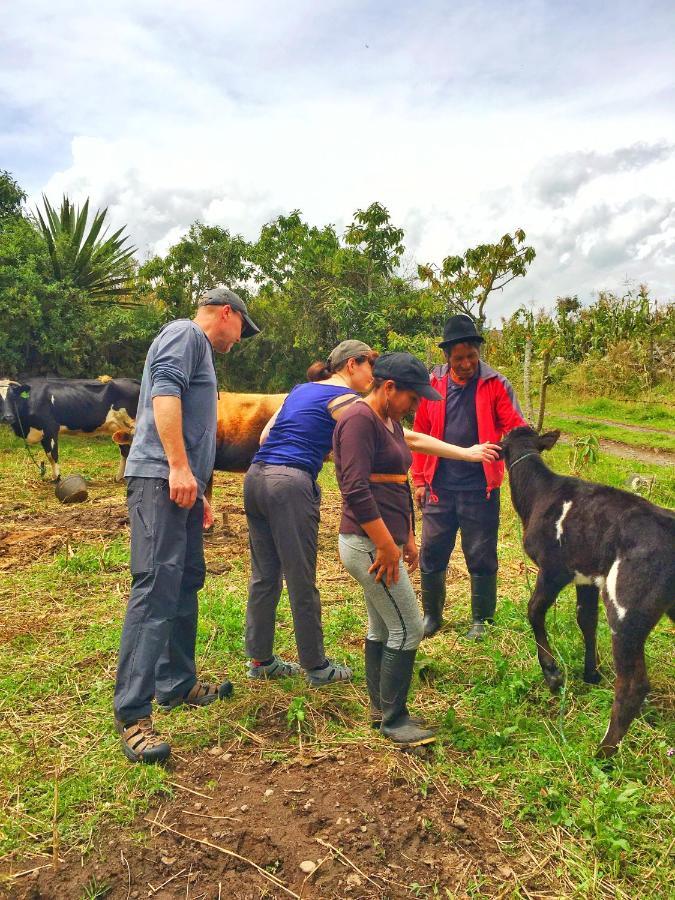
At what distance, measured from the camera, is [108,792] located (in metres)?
2.79

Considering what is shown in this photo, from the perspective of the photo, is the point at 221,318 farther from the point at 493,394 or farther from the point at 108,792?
the point at 108,792

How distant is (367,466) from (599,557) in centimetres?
134

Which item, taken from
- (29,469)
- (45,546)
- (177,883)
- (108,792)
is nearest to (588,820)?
(177,883)

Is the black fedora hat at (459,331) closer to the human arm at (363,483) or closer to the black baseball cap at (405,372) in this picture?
the black baseball cap at (405,372)

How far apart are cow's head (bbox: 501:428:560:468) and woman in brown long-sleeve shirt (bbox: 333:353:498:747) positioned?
1116 mm

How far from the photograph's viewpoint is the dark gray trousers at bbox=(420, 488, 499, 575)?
441 centimetres

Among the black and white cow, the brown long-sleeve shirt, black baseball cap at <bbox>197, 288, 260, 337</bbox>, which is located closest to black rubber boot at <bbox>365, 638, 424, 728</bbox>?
the brown long-sleeve shirt

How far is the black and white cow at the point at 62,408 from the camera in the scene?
10398mm

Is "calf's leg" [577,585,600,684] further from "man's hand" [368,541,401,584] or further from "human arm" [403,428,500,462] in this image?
"man's hand" [368,541,401,584]

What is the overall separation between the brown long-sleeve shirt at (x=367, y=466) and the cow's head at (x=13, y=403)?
358 inches

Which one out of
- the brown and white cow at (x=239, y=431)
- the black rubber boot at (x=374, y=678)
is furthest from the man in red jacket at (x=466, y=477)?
the brown and white cow at (x=239, y=431)

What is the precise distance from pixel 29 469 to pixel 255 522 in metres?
8.54

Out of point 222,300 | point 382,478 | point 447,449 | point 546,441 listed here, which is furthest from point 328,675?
point 222,300

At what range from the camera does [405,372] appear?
2871 mm
